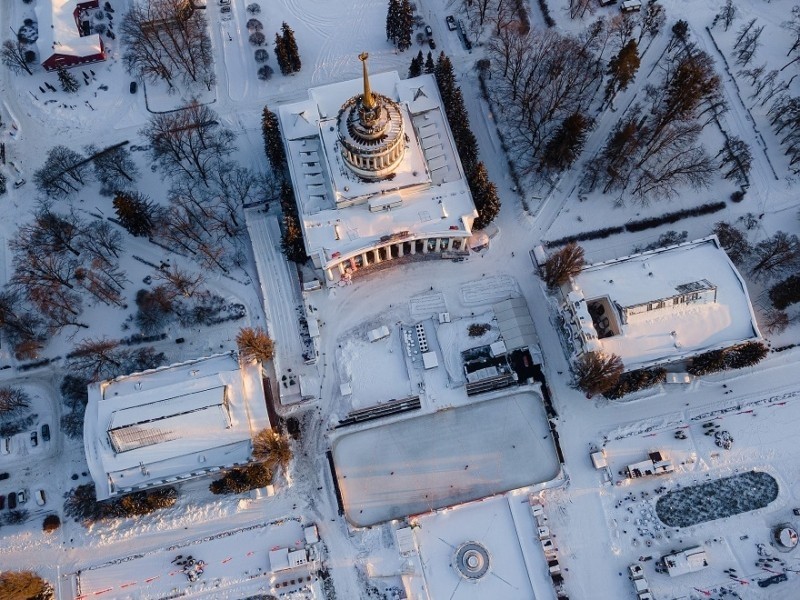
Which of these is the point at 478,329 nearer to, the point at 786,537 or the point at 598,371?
the point at 598,371

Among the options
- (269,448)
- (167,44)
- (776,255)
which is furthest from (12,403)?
(776,255)

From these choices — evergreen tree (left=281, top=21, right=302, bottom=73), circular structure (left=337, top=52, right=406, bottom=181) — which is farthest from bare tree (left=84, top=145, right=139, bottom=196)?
circular structure (left=337, top=52, right=406, bottom=181)

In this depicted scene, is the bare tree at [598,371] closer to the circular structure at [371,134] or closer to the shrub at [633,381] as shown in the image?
the shrub at [633,381]

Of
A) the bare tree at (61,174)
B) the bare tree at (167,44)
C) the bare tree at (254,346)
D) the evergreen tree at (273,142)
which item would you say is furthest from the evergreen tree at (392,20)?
the bare tree at (254,346)

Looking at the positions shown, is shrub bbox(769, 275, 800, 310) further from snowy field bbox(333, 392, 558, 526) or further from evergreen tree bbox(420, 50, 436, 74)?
evergreen tree bbox(420, 50, 436, 74)

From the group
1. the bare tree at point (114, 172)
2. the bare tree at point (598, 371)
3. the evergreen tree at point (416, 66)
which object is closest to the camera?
the bare tree at point (598, 371)

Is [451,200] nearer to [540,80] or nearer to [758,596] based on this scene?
[540,80]
